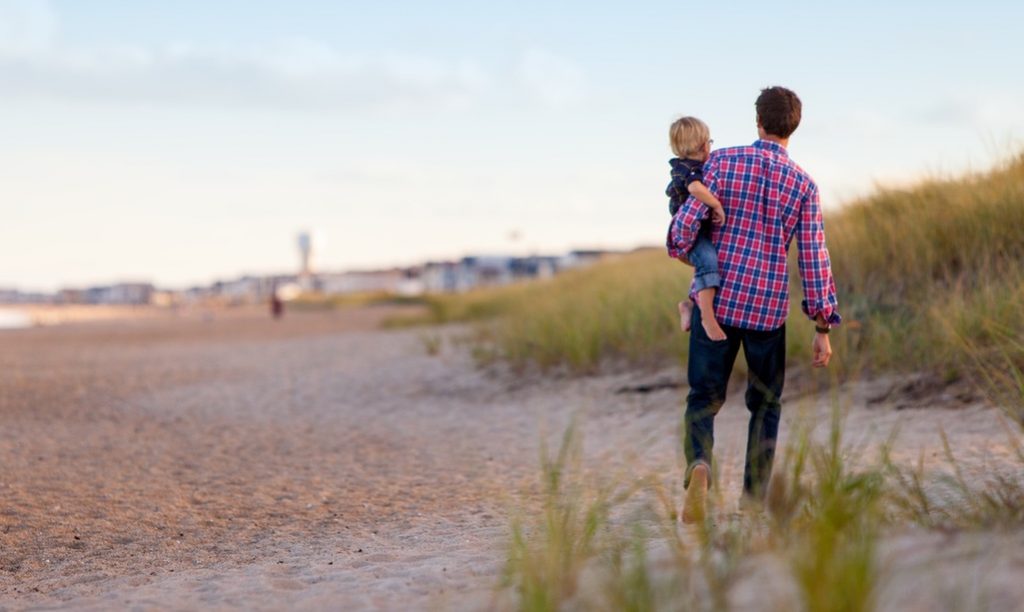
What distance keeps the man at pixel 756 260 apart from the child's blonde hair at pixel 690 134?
0.10 m

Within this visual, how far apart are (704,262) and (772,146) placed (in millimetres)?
548

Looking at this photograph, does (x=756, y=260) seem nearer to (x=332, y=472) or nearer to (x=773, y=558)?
(x=773, y=558)

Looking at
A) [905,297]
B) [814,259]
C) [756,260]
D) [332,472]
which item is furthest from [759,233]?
[905,297]

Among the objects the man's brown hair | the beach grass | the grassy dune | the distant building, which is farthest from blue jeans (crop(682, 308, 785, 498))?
the distant building

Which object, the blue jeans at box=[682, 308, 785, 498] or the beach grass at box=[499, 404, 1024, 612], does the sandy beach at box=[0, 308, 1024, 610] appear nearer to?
the beach grass at box=[499, 404, 1024, 612]

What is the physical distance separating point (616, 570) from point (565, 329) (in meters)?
8.61

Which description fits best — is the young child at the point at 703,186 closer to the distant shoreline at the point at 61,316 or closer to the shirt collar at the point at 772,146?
the shirt collar at the point at 772,146

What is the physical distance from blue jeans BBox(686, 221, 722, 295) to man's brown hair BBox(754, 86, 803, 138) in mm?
463

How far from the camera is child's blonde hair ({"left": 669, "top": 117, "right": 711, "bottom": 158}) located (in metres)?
4.23

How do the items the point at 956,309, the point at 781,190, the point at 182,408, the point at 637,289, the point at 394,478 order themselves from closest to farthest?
the point at 781,190
the point at 394,478
the point at 956,309
the point at 182,408
the point at 637,289

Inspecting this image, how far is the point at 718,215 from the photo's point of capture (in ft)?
13.9

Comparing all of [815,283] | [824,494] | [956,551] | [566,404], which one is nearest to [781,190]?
[815,283]

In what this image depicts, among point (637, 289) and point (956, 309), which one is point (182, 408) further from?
point (956, 309)

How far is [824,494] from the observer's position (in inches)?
125
